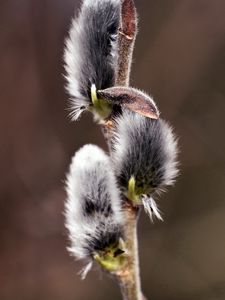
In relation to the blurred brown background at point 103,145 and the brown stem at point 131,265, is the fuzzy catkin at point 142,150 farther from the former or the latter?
the blurred brown background at point 103,145

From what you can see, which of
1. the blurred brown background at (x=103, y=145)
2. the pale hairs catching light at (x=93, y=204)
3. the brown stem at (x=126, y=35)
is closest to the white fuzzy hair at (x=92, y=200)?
the pale hairs catching light at (x=93, y=204)

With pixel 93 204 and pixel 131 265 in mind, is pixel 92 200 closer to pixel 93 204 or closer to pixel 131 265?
pixel 93 204

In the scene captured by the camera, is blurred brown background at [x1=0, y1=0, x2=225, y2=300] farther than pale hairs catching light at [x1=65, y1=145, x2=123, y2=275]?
Yes

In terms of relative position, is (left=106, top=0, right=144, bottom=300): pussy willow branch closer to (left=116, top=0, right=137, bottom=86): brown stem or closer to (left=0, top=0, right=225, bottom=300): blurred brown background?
(left=116, top=0, right=137, bottom=86): brown stem

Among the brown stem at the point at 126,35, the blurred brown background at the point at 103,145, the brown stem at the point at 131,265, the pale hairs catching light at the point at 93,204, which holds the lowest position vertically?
the brown stem at the point at 131,265

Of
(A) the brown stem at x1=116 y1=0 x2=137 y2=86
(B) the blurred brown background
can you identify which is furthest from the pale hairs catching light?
(B) the blurred brown background

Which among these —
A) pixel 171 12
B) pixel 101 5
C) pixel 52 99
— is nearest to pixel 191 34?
pixel 171 12
